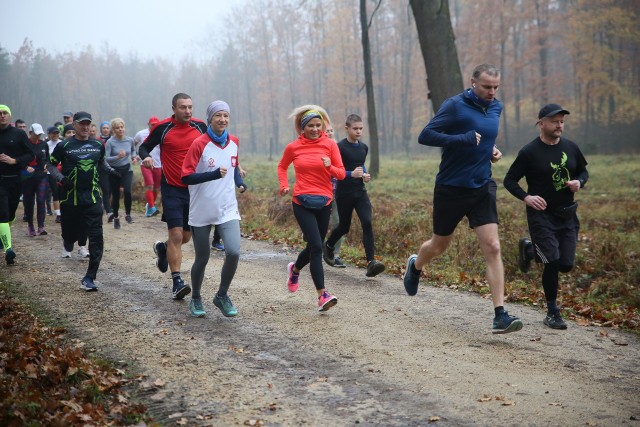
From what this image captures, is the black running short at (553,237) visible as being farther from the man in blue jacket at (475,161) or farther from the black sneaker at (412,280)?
the black sneaker at (412,280)

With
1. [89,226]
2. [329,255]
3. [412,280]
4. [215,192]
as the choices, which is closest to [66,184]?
[89,226]

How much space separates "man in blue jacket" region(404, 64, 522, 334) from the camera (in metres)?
6.50

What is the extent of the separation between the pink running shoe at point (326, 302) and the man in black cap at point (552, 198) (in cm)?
224

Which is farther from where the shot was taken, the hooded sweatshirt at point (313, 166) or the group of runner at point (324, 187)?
the hooded sweatshirt at point (313, 166)

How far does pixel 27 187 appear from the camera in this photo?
555 inches

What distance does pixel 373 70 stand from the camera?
62375mm

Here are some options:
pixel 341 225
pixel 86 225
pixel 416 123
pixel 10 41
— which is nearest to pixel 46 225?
pixel 86 225

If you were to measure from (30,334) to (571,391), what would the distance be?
4722 mm

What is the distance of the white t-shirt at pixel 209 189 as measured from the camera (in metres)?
7.15

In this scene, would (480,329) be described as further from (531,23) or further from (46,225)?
(531,23)

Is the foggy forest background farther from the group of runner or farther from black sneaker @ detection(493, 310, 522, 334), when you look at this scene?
black sneaker @ detection(493, 310, 522, 334)

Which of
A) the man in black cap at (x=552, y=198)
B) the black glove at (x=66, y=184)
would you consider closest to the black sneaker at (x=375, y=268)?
the man in black cap at (x=552, y=198)

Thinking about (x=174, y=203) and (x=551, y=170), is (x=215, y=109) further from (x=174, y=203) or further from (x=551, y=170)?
(x=551, y=170)

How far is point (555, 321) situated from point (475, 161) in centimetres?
192
